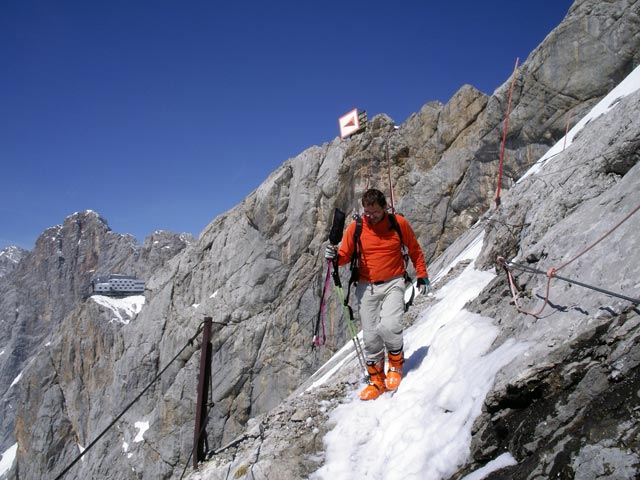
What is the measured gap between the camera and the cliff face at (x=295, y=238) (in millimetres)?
24297

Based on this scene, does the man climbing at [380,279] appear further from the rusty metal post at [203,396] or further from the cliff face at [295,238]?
the cliff face at [295,238]

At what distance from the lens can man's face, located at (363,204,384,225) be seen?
5.87 m

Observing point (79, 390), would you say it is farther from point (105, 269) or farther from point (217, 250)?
point (105, 269)

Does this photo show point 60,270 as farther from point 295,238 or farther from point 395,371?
point 395,371

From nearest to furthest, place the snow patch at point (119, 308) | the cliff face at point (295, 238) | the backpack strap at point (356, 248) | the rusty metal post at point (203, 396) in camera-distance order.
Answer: the backpack strap at point (356, 248)
the rusty metal post at point (203, 396)
the cliff face at point (295, 238)
the snow patch at point (119, 308)

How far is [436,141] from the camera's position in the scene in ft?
111

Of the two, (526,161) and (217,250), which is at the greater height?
(217,250)

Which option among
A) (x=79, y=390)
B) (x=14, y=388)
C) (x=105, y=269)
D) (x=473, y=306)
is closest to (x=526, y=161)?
(x=473, y=306)

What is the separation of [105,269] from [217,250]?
11884 centimetres

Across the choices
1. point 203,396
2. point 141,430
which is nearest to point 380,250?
point 203,396

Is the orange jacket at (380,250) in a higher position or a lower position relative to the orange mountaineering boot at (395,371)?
higher

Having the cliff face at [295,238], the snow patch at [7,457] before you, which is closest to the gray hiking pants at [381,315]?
the cliff face at [295,238]

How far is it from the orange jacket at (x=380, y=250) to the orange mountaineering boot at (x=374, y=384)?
129 centimetres

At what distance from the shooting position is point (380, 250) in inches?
238
